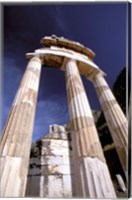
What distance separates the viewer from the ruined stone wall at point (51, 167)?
5633mm

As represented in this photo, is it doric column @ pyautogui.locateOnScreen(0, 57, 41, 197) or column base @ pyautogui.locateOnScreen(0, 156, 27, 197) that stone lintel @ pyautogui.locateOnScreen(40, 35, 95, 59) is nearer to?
doric column @ pyautogui.locateOnScreen(0, 57, 41, 197)

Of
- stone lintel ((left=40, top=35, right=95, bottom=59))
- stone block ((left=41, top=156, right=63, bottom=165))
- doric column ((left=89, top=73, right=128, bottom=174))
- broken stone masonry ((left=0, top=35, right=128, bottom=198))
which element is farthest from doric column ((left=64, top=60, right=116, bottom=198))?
stone lintel ((left=40, top=35, right=95, bottom=59))

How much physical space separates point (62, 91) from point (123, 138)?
3.86 m

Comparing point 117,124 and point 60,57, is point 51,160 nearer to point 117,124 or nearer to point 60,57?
point 117,124

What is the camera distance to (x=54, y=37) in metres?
8.55

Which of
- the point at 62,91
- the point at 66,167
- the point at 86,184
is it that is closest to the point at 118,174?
the point at 66,167

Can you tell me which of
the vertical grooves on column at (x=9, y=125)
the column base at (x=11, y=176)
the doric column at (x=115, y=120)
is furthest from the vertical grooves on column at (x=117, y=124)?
the vertical grooves on column at (x=9, y=125)

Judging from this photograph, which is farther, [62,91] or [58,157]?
[62,91]

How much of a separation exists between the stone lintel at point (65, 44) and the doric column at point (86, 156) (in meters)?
3.56

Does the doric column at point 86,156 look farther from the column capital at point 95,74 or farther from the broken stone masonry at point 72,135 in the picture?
the column capital at point 95,74

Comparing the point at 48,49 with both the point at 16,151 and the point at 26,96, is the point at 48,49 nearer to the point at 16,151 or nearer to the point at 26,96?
the point at 26,96

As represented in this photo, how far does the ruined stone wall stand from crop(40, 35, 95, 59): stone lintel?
3433mm

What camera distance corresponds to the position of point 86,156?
3832 mm

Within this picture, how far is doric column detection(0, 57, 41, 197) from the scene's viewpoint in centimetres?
334
